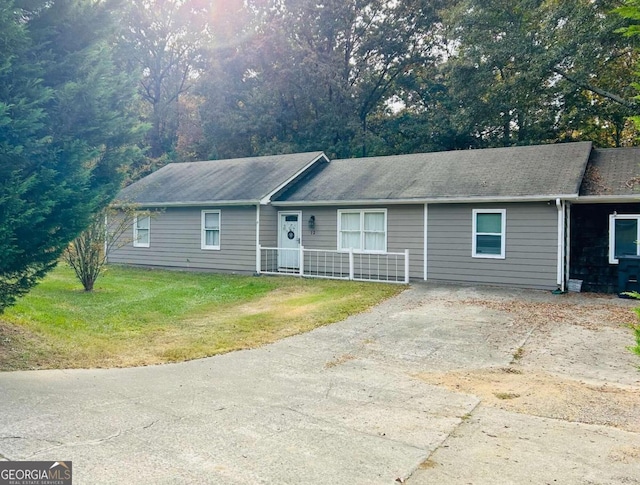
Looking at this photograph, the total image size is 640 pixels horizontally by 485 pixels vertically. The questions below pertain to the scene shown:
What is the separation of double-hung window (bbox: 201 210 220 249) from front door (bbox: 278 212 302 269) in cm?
218

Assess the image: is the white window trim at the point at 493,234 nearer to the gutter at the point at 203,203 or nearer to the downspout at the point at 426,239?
the downspout at the point at 426,239

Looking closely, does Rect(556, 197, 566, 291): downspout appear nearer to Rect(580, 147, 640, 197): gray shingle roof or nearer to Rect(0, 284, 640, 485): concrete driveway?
Rect(580, 147, 640, 197): gray shingle roof

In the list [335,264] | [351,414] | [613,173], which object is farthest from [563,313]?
[335,264]

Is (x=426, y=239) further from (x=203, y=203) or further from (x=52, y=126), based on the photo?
(x=52, y=126)

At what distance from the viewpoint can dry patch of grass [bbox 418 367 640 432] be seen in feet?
16.1

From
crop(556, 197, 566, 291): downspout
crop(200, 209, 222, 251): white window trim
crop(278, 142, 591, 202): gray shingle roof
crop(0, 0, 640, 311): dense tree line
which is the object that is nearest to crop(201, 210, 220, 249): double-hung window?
crop(200, 209, 222, 251): white window trim

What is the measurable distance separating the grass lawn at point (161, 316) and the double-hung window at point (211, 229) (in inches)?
70.7

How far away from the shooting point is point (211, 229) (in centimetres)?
1780

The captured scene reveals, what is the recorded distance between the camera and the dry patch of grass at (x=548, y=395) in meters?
4.91

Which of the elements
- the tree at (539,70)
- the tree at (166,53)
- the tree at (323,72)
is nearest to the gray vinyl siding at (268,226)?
the tree at (539,70)

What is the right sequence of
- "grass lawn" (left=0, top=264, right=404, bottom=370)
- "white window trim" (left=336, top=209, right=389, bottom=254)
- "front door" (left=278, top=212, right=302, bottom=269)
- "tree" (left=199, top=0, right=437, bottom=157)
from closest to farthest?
"grass lawn" (left=0, top=264, right=404, bottom=370) < "white window trim" (left=336, top=209, right=389, bottom=254) < "front door" (left=278, top=212, right=302, bottom=269) < "tree" (left=199, top=0, right=437, bottom=157)

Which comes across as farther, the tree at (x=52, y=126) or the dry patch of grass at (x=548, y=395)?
the tree at (x=52, y=126)

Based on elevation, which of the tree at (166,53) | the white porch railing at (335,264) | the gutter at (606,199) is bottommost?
the white porch railing at (335,264)

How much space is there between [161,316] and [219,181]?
9.86 m
